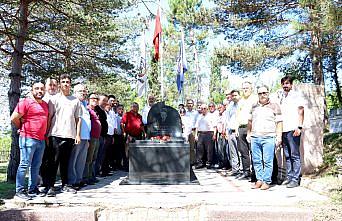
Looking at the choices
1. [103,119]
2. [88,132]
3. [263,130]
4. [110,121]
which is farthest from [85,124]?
[263,130]

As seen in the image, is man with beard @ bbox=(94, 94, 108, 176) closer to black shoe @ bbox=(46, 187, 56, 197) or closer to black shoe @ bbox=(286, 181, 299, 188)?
black shoe @ bbox=(46, 187, 56, 197)

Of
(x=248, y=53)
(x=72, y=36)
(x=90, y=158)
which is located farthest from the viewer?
(x=248, y=53)

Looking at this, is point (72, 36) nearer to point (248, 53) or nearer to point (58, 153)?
point (58, 153)

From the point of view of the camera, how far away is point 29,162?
17.1 feet

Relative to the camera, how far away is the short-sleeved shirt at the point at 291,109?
→ 6141 millimetres

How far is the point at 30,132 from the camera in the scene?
16.9ft

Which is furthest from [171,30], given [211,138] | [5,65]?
[211,138]

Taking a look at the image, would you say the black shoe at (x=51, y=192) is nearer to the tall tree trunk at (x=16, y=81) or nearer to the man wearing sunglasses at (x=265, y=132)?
the man wearing sunglasses at (x=265, y=132)

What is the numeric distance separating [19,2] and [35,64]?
8.44ft

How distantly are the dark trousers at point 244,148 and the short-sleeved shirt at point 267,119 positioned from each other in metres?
1.01

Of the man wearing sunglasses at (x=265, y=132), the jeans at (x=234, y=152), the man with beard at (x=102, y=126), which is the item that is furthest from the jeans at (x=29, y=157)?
the jeans at (x=234, y=152)

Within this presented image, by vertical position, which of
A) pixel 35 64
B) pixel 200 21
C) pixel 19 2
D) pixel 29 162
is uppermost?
pixel 200 21

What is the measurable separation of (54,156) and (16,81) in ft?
12.9

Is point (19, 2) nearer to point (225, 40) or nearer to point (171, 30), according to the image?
point (225, 40)
